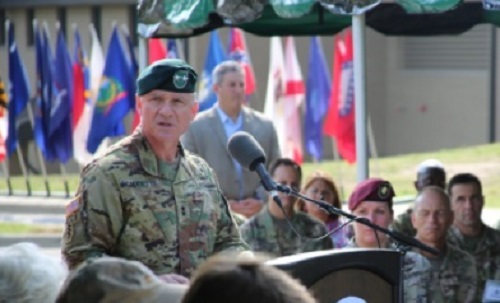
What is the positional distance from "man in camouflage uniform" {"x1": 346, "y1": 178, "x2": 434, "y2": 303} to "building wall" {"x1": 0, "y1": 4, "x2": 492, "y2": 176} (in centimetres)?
2055

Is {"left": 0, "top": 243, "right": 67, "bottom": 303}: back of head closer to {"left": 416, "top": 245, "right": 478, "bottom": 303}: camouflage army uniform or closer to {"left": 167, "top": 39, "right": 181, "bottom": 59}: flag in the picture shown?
{"left": 416, "top": 245, "right": 478, "bottom": 303}: camouflage army uniform

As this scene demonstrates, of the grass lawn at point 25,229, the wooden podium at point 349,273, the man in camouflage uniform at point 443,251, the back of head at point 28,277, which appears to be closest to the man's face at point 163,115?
the wooden podium at point 349,273

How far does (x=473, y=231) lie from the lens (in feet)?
27.8

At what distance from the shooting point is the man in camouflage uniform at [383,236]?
6703 mm

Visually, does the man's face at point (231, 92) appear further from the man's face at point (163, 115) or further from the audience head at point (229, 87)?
the man's face at point (163, 115)

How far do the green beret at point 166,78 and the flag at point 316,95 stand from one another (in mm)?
12229

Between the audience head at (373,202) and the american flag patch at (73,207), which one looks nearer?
the american flag patch at (73,207)

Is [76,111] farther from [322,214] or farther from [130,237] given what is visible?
[130,237]

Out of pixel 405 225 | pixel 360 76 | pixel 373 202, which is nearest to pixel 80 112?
pixel 405 225

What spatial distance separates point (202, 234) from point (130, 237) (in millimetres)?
287

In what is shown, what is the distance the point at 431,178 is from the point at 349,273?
5524 mm

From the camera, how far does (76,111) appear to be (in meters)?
20.4

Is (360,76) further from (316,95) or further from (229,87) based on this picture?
(316,95)

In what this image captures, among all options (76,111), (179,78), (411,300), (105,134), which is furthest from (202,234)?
(76,111)
